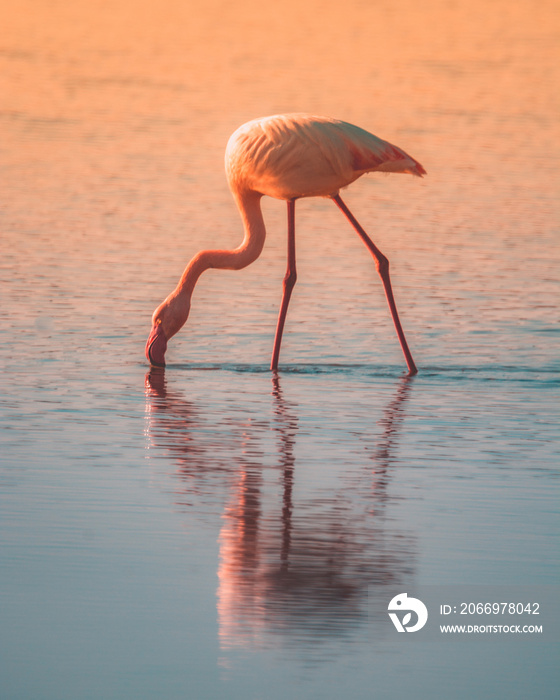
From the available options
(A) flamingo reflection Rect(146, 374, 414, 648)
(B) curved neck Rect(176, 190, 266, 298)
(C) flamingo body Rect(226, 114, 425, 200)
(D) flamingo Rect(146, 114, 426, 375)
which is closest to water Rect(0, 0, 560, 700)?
(A) flamingo reflection Rect(146, 374, 414, 648)

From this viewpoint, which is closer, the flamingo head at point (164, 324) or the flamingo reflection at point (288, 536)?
the flamingo reflection at point (288, 536)

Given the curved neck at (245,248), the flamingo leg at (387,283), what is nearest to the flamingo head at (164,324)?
the curved neck at (245,248)

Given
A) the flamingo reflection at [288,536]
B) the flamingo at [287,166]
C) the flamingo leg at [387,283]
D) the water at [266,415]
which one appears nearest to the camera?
the water at [266,415]

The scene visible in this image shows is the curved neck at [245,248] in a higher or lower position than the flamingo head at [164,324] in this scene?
higher

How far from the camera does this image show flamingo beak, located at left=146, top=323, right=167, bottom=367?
31.0ft

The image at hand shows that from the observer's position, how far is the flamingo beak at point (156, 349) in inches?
372

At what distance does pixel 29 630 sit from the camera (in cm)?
446

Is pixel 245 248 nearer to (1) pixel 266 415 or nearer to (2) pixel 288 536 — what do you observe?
(1) pixel 266 415

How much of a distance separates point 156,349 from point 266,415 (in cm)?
178

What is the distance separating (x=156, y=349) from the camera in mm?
9453

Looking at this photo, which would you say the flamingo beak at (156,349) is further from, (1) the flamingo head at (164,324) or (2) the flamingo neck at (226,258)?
(2) the flamingo neck at (226,258)

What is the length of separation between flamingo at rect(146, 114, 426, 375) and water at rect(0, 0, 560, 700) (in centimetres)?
30

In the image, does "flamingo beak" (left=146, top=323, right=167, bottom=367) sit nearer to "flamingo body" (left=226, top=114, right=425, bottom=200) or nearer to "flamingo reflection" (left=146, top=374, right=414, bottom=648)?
"flamingo body" (left=226, top=114, right=425, bottom=200)

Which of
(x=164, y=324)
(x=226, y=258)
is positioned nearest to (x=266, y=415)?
(x=164, y=324)
